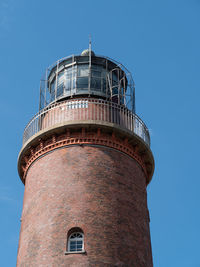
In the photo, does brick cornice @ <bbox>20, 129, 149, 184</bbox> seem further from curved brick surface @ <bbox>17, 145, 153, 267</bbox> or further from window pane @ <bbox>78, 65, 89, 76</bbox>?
window pane @ <bbox>78, 65, 89, 76</bbox>

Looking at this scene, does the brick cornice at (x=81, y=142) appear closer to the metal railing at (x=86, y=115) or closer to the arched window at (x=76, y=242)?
the metal railing at (x=86, y=115)

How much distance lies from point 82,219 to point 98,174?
2.12 meters

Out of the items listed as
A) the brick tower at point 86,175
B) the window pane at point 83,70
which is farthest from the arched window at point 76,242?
the window pane at point 83,70

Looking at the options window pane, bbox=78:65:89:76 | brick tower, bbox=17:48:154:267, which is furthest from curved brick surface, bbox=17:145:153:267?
window pane, bbox=78:65:89:76

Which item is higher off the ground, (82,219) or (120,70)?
(120,70)

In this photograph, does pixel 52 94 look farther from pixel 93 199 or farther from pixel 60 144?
pixel 93 199

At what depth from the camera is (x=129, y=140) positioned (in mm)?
20703

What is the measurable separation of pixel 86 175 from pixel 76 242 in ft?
9.00

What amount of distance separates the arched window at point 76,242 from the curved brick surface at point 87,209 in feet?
0.76

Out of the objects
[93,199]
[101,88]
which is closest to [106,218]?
[93,199]

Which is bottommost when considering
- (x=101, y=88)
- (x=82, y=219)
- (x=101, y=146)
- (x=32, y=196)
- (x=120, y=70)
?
(x=82, y=219)

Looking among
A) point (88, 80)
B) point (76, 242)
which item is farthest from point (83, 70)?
point (76, 242)

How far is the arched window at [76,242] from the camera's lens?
56.6 ft

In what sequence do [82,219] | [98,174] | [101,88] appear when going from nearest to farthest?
1. [82,219]
2. [98,174]
3. [101,88]
